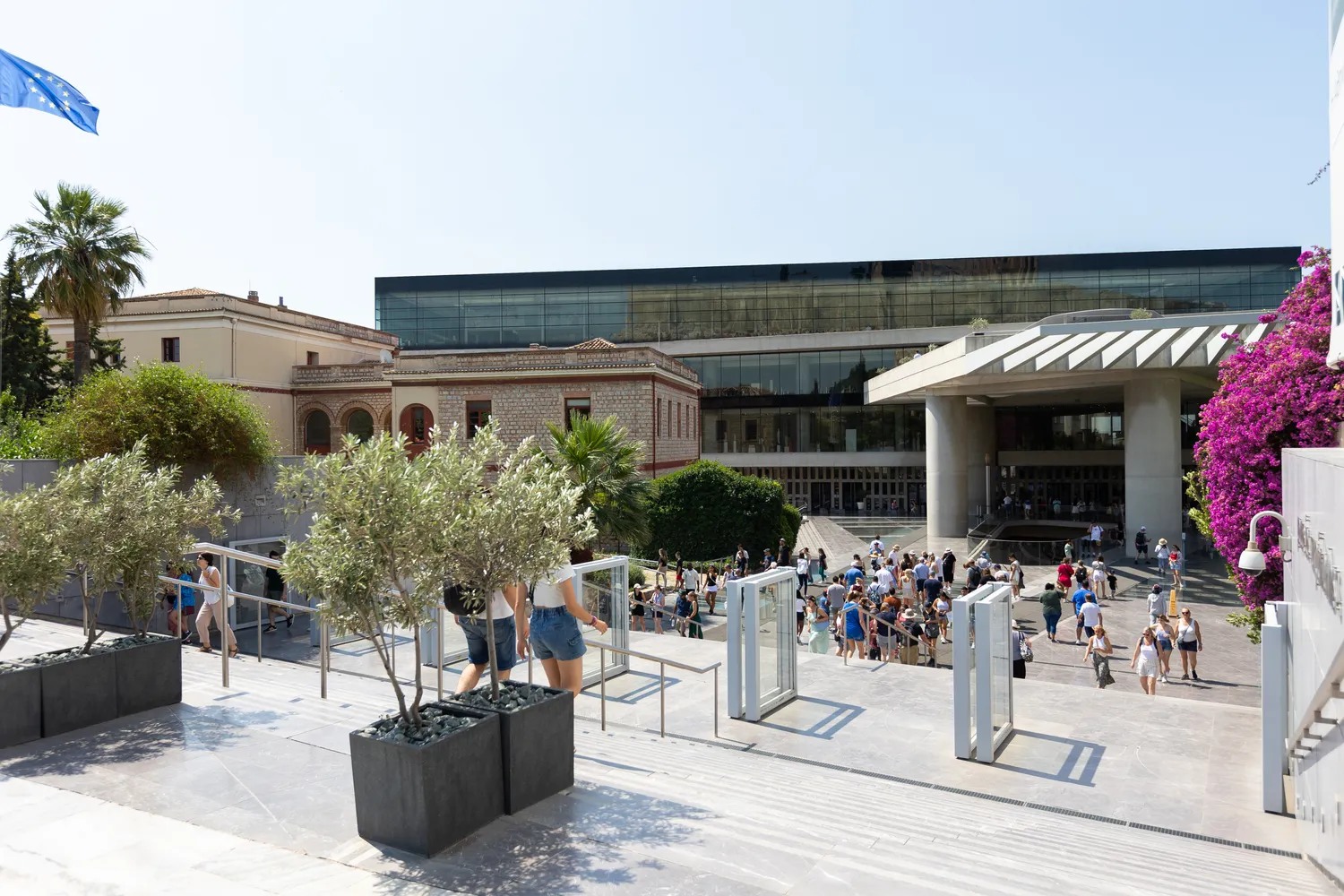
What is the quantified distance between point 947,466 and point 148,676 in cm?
3680

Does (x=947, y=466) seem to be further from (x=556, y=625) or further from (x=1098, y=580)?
(x=556, y=625)

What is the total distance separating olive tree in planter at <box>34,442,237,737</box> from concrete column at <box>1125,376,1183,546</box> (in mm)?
31245

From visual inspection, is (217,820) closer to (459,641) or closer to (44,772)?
(44,772)

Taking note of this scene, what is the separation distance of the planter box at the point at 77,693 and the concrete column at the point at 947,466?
36.6 meters

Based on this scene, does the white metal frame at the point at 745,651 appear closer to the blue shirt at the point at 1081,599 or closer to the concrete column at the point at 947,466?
the blue shirt at the point at 1081,599

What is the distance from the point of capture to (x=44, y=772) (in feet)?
22.1

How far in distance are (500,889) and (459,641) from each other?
730cm

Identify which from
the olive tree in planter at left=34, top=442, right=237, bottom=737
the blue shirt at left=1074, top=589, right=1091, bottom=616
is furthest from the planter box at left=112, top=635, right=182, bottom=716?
the blue shirt at left=1074, top=589, right=1091, bottom=616

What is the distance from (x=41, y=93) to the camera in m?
12.3

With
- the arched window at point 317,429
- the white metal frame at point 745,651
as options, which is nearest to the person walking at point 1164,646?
the white metal frame at point 745,651

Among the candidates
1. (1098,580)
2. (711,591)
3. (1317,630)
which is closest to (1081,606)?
(1098,580)

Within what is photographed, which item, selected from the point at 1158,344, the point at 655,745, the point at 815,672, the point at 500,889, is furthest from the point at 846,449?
the point at 500,889

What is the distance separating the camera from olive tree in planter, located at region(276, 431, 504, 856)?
5461 millimetres

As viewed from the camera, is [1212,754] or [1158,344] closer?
[1212,754]
